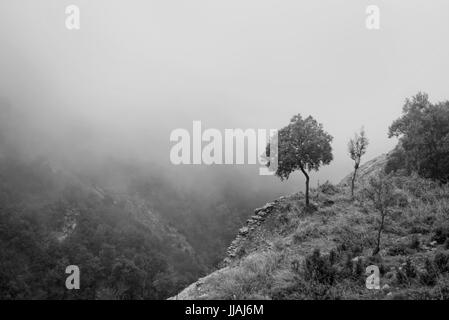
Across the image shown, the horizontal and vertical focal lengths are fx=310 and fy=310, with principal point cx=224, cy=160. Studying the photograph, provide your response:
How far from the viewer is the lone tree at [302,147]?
92.3 feet

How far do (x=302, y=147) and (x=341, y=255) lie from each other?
15.1 metres

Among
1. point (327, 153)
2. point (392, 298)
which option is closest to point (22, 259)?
point (327, 153)

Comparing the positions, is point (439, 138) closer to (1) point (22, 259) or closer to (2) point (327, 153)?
(2) point (327, 153)

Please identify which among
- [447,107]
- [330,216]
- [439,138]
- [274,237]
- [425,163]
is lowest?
[274,237]

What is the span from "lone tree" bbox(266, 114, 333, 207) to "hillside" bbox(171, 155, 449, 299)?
5.54 metres

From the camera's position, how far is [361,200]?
77.2ft

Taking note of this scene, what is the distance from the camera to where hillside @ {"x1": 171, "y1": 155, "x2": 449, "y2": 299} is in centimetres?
1076

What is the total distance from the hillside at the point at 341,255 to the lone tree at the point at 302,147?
5.54m

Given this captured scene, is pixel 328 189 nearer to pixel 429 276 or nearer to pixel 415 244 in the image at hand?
pixel 415 244

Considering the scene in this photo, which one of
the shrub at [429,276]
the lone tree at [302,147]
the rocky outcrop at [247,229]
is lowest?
the rocky outcrop at [247,229]

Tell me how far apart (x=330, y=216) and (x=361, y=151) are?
33.4 feet

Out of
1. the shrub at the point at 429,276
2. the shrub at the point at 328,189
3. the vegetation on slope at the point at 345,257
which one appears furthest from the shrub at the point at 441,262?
the shrub at the point at 328,189

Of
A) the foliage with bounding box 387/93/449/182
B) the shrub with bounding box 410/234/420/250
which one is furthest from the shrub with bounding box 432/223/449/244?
the foliage with bounding box 387/93/449/182

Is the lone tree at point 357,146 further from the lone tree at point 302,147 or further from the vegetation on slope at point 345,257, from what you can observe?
the vegetation on slope at point 345,257
